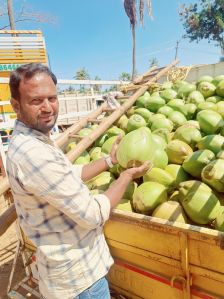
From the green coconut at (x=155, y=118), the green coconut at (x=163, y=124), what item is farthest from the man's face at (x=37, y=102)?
the green coconut at (x=155, y=118)

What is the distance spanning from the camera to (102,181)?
8.93 feet

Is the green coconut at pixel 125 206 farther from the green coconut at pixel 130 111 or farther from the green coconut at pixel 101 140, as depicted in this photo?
the green coconut at pixel 130 111

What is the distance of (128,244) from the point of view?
2.20 m

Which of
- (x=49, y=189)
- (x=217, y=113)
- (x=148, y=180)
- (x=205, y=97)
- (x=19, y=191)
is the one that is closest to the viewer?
(x=49, y=189)

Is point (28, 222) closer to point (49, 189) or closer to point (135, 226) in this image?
point (49, 189)

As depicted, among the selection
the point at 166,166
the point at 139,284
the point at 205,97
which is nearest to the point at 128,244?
the point at 139,284

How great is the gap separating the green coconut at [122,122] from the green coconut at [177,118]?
60 centimetres

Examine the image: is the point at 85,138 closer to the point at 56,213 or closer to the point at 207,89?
the point at 207,89

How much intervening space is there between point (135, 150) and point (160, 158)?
35 cm

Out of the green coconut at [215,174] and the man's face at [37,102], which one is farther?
the green coconut at [215,174]

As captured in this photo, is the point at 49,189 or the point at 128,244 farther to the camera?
the point at 128,244

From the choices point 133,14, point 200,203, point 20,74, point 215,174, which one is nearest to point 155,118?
point 215,174

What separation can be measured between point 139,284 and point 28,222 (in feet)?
3.30

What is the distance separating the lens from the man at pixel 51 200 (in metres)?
1.60
